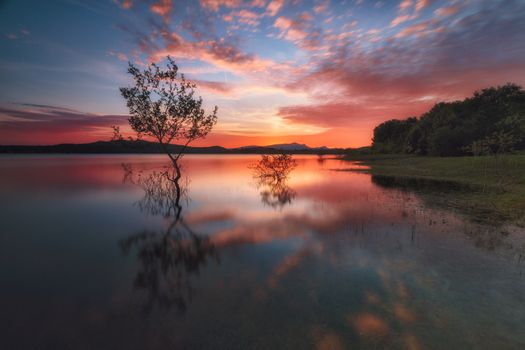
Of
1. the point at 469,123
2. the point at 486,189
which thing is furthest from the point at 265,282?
the point at 469,123

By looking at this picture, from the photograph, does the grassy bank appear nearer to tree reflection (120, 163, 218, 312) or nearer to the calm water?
the calm water

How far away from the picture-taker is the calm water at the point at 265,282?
7.26m

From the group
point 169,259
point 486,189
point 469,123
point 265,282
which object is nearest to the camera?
point 265,282

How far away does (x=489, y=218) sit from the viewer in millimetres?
18312

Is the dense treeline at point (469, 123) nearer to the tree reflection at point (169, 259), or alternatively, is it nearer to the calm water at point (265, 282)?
the calm water at point (265, 282)

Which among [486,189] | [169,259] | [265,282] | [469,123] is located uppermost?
[469,123]

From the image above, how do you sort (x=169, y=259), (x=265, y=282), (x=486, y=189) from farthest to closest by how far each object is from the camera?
(x=486, y=189) → (x=169, y=259) → (x=265, y=282)

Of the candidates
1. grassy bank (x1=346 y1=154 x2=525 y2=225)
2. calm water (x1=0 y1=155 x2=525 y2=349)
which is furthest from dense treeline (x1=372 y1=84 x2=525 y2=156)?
calm water (x1=0 y1=155 x2=525 y2=349)

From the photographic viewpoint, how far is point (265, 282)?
412 inches

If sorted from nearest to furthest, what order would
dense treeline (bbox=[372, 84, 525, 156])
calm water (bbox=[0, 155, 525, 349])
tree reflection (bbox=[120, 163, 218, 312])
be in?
calm water (bbox=[0, 155, 525, 349])
tree reflection (bbox=[120, 163, 218, 312])
dense treeline (bbox=[372, 84, 525, 156])

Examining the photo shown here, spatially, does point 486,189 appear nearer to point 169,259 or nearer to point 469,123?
point 169,259

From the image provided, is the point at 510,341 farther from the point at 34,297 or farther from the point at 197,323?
the point at 34,297

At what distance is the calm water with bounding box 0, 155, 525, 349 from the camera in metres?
7.26

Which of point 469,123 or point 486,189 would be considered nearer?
point 486,189
